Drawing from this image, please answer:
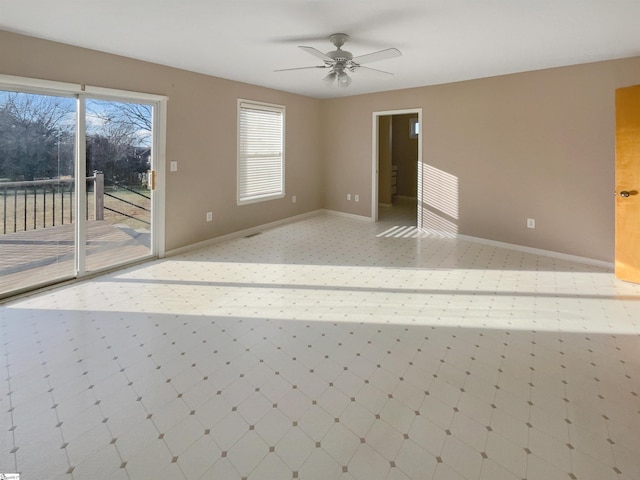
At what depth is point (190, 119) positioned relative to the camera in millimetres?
5156

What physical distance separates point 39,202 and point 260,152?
346 cm

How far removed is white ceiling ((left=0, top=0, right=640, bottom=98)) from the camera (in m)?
2.91

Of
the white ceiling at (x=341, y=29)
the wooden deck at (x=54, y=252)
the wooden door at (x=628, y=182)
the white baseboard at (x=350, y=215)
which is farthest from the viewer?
the white baseboard at (x=350, y=215)

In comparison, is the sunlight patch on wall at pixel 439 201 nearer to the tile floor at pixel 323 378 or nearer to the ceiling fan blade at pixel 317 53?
the tile floor at pixel 323 378

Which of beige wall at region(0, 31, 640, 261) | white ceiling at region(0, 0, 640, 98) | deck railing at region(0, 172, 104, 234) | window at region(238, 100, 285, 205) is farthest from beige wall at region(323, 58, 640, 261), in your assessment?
deck railing at region(0, 172, 104, 234)

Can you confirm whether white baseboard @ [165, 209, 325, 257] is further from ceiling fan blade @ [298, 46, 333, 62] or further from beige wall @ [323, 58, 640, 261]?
ceiling fan blade @ [298, 46, 333, 62]

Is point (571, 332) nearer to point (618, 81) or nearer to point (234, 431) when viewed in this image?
point (234, 431)

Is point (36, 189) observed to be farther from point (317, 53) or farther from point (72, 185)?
point (317, 53)

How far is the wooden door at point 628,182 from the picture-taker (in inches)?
154

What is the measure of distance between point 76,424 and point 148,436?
41 cm

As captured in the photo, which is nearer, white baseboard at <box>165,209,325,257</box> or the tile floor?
the tile floor

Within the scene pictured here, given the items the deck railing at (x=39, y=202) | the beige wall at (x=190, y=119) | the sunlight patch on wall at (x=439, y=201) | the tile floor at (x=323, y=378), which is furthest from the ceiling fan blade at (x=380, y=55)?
the deck railing at (x=39, y=202)

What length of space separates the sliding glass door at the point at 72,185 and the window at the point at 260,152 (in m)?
1.62

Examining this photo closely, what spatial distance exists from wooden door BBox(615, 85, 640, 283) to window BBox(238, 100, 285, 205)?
4811 mm
